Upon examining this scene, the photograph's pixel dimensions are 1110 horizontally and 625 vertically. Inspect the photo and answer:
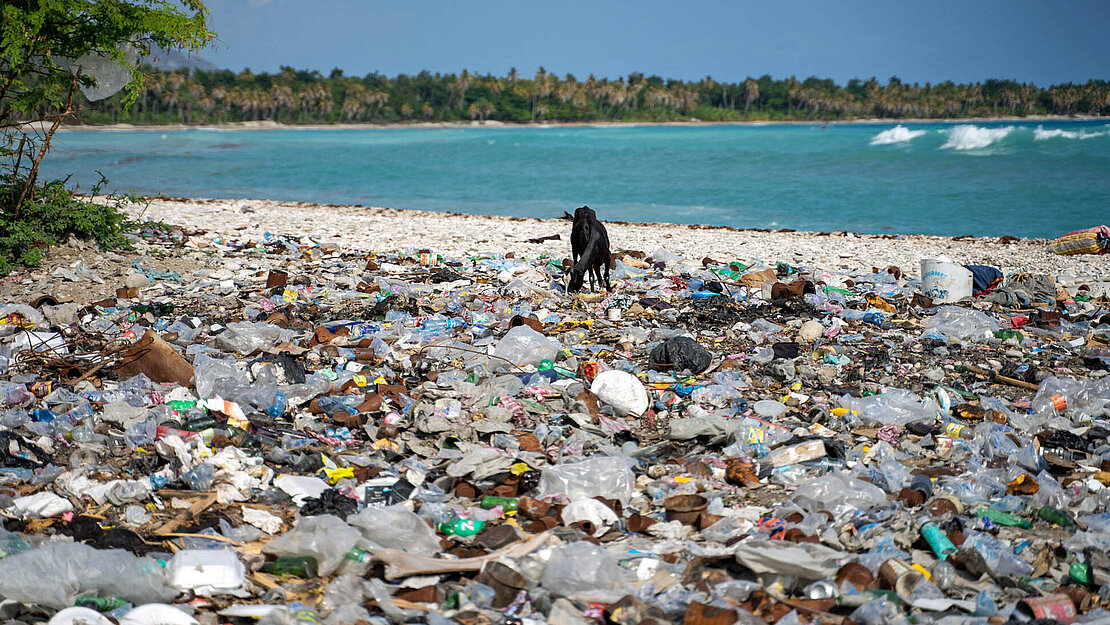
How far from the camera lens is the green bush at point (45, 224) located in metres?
7.18

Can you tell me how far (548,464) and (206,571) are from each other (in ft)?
5.29

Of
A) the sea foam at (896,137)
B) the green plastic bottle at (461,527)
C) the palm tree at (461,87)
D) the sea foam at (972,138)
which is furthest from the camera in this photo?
the palm tree at (461,87)

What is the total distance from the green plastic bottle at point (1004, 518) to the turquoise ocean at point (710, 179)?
15299 mm

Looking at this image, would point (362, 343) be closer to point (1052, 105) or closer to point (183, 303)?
point (183, 303)

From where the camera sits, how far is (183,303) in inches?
257

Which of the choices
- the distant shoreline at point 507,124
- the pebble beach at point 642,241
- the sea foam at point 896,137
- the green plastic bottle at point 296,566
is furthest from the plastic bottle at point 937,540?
the distant shoreline at point 507,124

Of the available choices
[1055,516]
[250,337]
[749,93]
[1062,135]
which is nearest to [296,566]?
[1055,516]

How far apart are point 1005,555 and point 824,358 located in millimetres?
2705

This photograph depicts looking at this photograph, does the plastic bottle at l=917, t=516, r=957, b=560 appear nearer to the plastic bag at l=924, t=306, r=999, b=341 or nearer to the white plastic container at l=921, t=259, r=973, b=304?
the plastic bag at l=924, t=306, r=999, b=341

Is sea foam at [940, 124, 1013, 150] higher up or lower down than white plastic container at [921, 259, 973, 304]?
higher up

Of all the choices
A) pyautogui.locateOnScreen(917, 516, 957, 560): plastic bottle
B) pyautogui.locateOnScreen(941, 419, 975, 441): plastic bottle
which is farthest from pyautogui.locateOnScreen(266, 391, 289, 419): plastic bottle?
pyautogui.locateOnScreen(941, 419, 975, 441): plastic bottle

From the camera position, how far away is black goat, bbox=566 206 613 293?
281 inches

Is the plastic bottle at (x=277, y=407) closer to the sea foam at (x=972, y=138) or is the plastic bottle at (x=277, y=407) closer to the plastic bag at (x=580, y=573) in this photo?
the plastic bag at (x=580, y=573)

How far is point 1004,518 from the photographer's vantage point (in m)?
3.04
